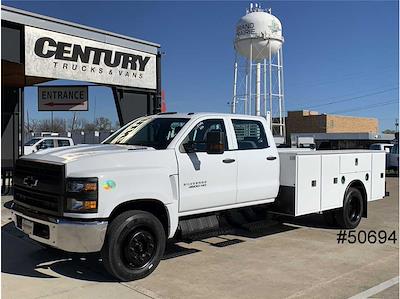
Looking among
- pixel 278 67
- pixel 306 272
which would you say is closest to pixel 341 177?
pixel 306 272

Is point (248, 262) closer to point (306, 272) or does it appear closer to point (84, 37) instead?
A: point (306, 272)

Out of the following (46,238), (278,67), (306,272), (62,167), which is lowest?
(306,272)

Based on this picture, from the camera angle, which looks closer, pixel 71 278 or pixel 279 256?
pixel 71 278

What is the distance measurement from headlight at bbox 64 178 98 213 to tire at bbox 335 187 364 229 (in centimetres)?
556

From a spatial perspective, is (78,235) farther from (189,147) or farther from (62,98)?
(62,98)

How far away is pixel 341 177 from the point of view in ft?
29.7

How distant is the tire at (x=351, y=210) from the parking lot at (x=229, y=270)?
75 cm

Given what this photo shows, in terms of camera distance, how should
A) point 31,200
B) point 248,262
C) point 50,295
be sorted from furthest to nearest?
1. point 248,262
2. point 31,200
3. point 50,295

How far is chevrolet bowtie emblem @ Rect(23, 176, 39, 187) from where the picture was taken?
5.93m

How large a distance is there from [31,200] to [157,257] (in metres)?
1.79

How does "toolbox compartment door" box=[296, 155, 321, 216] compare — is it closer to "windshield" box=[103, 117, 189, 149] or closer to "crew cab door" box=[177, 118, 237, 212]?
"crew cab door" box=[177, 118, 237, 212]

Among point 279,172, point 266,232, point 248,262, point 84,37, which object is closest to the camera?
point 248,262

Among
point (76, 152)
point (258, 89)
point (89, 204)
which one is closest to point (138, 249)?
point (89, 204)

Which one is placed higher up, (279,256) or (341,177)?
(341,177)
